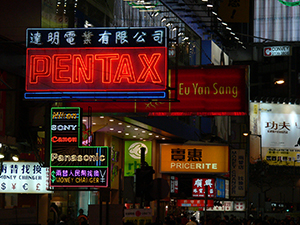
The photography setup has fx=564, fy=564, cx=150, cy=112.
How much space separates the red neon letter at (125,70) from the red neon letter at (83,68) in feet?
1.82

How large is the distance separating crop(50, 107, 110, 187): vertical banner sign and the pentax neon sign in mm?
3955


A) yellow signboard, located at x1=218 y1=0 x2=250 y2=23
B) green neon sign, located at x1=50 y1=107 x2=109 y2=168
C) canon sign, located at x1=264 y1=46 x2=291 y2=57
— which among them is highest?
canon sign, located at x1=264 y1=46 x2=291 y2=57

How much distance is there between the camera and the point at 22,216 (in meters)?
10.1

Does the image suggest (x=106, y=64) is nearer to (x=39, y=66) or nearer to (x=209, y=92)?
(x=39, y=66)

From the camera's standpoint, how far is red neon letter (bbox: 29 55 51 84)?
38.6 ft

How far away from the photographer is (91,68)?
463 inches

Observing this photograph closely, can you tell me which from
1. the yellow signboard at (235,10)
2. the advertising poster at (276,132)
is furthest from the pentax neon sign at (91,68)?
the advertising poster at (276,132)

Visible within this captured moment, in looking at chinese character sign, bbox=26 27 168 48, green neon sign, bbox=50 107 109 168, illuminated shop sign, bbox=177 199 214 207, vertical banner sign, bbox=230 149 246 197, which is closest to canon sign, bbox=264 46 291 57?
vertical banner sign, bbox=230 149 246 197

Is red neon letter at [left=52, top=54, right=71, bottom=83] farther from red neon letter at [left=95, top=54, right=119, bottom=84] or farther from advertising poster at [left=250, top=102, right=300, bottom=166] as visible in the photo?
advertising poster at [left=250, top=102, right=300, bottom=166]

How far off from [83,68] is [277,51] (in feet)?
158

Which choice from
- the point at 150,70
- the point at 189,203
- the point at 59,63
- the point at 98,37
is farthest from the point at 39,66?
the point at 189,203

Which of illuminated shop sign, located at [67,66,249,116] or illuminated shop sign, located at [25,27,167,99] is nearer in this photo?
illuminated shop sign, located at [25,27,167,99]

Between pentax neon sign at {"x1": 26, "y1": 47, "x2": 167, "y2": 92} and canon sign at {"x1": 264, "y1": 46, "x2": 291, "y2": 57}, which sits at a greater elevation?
canon sign at {"x1": 264, "y1": 46, "x2": 291, "y2": 57}

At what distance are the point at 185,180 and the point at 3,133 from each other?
21.9 m
